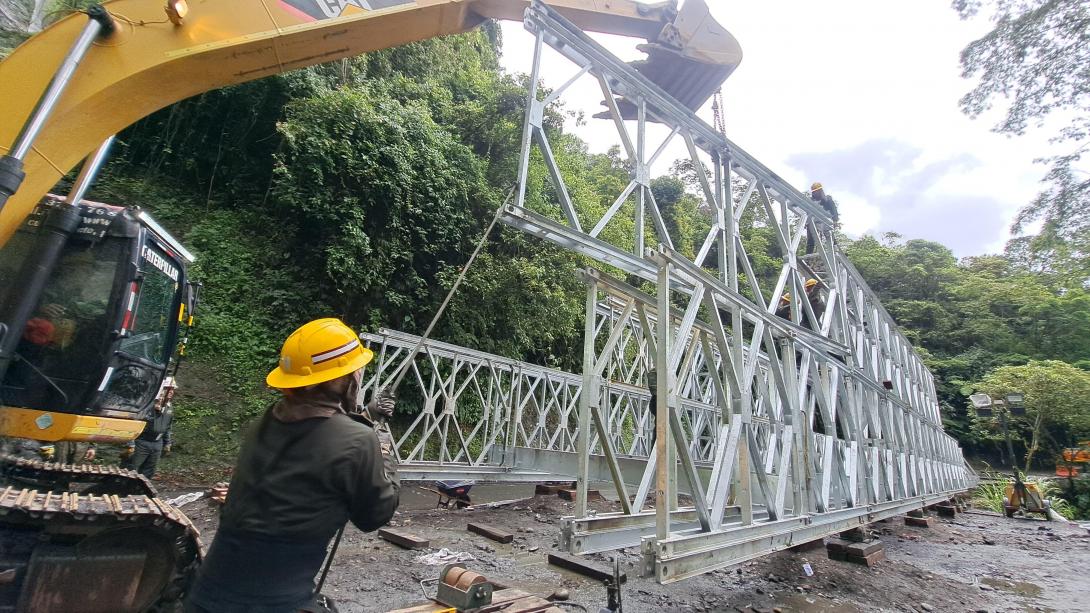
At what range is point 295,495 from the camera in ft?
6.02

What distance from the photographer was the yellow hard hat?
1996mm

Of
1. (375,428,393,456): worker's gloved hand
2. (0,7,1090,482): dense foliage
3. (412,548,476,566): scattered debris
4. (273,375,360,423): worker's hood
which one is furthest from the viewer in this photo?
(0,7,1090,482): dense foliage

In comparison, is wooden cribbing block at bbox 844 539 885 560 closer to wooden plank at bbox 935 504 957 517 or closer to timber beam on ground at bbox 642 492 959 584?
timber beam on ground at bbox 642 492 959 584

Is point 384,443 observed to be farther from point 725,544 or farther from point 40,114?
point 40,114

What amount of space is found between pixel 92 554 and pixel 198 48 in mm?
3683

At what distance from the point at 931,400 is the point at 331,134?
58.2 ft

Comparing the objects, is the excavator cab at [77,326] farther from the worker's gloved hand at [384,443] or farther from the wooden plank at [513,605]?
the wooden plank at [513,605]

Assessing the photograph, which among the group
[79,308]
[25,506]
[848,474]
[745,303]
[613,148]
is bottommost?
[25,506]

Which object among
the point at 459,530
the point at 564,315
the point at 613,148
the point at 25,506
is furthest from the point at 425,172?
the point at 613,148

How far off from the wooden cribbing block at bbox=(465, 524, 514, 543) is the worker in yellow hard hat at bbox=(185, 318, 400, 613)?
4.31m

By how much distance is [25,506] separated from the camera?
9.55ft

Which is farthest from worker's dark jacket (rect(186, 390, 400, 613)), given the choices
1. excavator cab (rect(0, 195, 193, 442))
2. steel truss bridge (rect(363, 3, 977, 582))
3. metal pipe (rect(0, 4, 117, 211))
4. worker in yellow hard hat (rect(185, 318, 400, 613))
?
excavator cab (rect(0, 195, 193, 442))

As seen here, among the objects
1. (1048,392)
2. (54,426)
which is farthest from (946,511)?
(54,426)

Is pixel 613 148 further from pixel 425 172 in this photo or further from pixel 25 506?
pixel 25 506
